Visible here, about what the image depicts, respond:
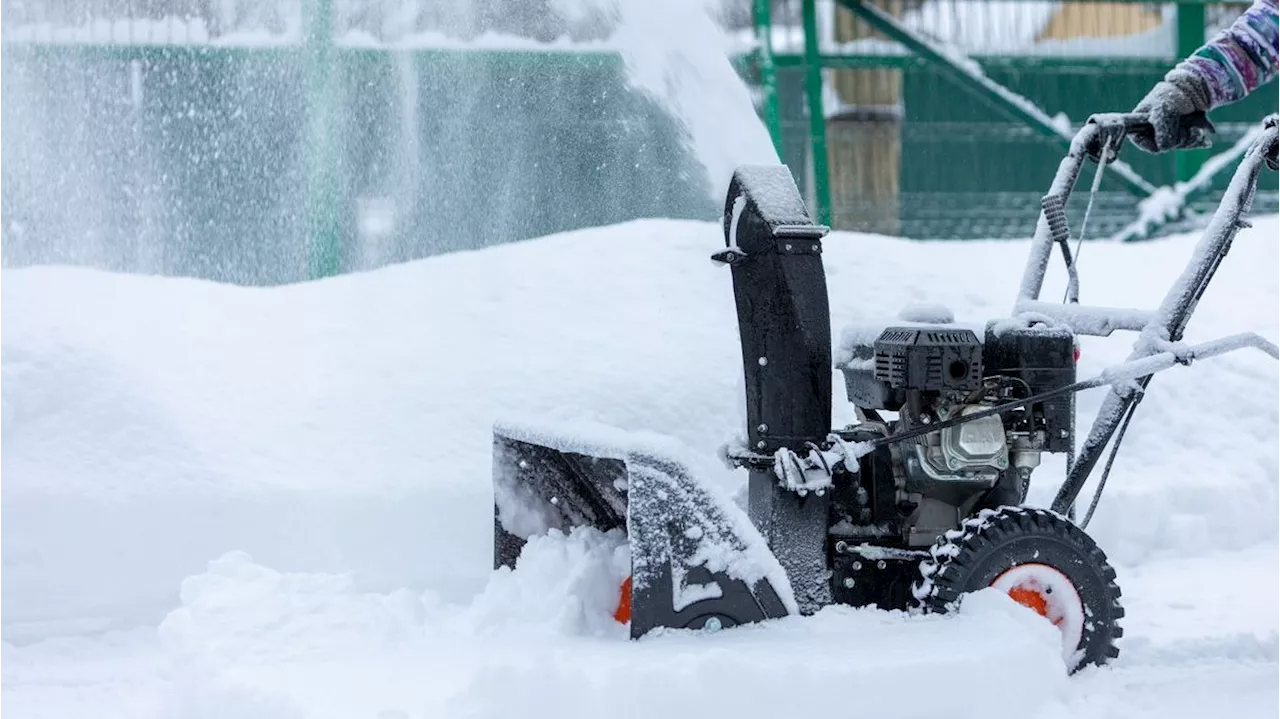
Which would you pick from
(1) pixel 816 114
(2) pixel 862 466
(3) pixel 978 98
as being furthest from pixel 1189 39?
(2) pixel 862 466

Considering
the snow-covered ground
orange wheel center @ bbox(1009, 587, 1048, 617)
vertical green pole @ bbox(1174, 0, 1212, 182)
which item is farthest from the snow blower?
vertical green pole @ bbox(1174, 0, 1212, 182)

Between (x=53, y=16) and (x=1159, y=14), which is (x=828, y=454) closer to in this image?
(x=53, y=16)

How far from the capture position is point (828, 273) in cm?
638

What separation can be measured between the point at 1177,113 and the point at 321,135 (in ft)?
16.5

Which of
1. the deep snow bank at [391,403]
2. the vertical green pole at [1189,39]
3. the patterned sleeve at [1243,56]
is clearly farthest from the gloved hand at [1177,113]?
the vertical green pole at [1189,39]

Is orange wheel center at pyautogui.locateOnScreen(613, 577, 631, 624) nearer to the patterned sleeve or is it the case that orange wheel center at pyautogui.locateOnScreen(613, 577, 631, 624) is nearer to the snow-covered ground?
the snow-covered ground

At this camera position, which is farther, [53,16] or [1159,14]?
[1159,14]

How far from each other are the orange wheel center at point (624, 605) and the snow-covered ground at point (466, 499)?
0.08ft

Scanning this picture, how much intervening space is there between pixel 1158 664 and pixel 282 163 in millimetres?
5409

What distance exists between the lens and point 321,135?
745 centimetres

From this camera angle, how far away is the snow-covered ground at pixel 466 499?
A: 8.54 feet

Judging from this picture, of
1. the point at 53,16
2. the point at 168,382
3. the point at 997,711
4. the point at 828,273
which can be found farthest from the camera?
the point at 53,16

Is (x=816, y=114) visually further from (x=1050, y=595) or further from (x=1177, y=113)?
(x=1050, y=595)

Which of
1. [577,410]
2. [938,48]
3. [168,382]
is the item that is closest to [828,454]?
[577,410]
